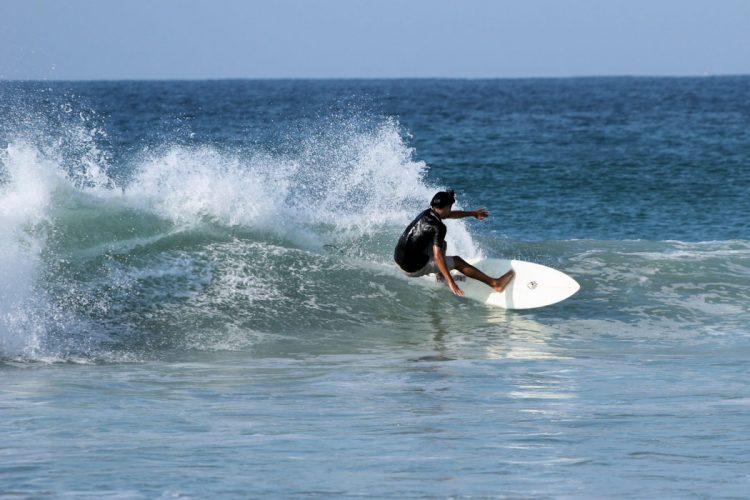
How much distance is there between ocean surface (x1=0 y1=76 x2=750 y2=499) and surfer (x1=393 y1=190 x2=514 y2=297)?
0.43 m

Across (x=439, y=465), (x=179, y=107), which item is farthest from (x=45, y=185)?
(x=179, y=107)

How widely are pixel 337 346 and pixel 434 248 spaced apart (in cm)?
168

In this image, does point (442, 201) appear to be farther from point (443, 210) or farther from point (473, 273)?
point (473, 273)

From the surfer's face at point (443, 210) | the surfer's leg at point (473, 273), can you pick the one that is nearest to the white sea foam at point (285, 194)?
the surfer's leg at point (473, 273)

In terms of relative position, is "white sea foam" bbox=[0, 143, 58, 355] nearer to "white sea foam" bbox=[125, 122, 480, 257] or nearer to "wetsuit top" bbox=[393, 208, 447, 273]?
"white sea foam" bbox=[125, 122, 480, 257]

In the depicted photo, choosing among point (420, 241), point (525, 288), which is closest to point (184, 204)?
point (420, 241)

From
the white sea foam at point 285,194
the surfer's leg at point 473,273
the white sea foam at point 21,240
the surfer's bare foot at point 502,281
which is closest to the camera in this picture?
the white sea foam at point 21,240

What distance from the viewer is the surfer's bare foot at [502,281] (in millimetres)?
11656

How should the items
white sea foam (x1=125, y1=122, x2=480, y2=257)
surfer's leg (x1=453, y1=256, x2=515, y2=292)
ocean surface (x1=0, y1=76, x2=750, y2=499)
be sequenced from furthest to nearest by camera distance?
white sea foam (x1=125, y1=122, x2=480, y2=257)
surfer's leg (x1=453, y1=256, x2=515, y2=292)
ocean surface (x1=0, y1=76, x2=750, y2=499)

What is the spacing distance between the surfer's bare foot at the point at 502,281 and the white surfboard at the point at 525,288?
4cm

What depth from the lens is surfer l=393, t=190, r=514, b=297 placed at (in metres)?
11.2

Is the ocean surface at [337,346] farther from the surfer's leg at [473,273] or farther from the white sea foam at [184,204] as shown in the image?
the surfer's leg at [473,273]

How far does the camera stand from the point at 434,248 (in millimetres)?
11227

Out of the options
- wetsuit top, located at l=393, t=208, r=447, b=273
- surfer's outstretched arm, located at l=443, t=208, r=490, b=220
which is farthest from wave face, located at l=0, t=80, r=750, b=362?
surfer's outstretched arm, located at l=443, t=208, r=490, b=220
